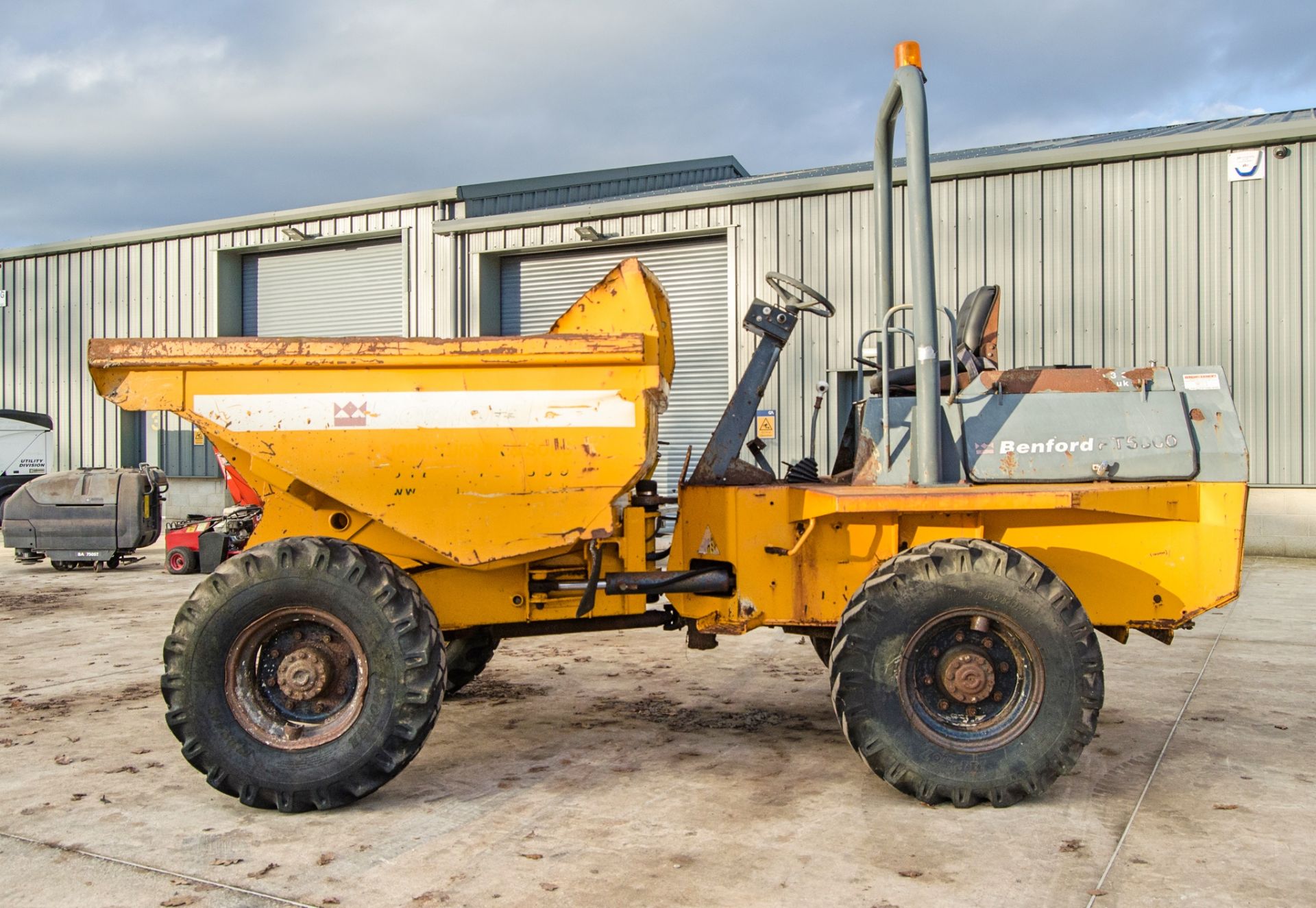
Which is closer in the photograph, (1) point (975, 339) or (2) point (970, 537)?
(2) point (970, 537)

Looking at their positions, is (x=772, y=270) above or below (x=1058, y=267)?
above

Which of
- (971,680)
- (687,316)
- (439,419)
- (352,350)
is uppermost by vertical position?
(687,316)

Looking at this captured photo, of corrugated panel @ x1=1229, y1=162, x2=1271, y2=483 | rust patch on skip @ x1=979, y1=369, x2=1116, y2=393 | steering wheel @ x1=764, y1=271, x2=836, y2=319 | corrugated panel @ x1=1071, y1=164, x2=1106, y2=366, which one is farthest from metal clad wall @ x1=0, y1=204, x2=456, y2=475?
rust patch on skip @ x1=979, y1=369, x2=1116, y2=393

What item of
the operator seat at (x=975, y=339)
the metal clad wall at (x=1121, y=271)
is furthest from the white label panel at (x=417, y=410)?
the metal clad wall at (x=1121, y=271)

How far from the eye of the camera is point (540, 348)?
4.18m

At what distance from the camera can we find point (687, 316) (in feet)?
53.2

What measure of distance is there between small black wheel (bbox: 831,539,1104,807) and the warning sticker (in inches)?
44.0

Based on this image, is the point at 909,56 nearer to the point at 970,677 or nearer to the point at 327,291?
the point at 970,677

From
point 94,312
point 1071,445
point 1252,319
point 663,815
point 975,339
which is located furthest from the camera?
point 94,312

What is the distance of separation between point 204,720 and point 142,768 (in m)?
0.87

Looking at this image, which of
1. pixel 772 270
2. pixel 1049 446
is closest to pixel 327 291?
pixel 772 270

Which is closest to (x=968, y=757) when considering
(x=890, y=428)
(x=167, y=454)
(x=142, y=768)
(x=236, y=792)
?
(x=890, y=428)

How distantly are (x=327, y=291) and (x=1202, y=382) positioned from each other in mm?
16645

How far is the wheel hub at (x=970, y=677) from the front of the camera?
4152mm
